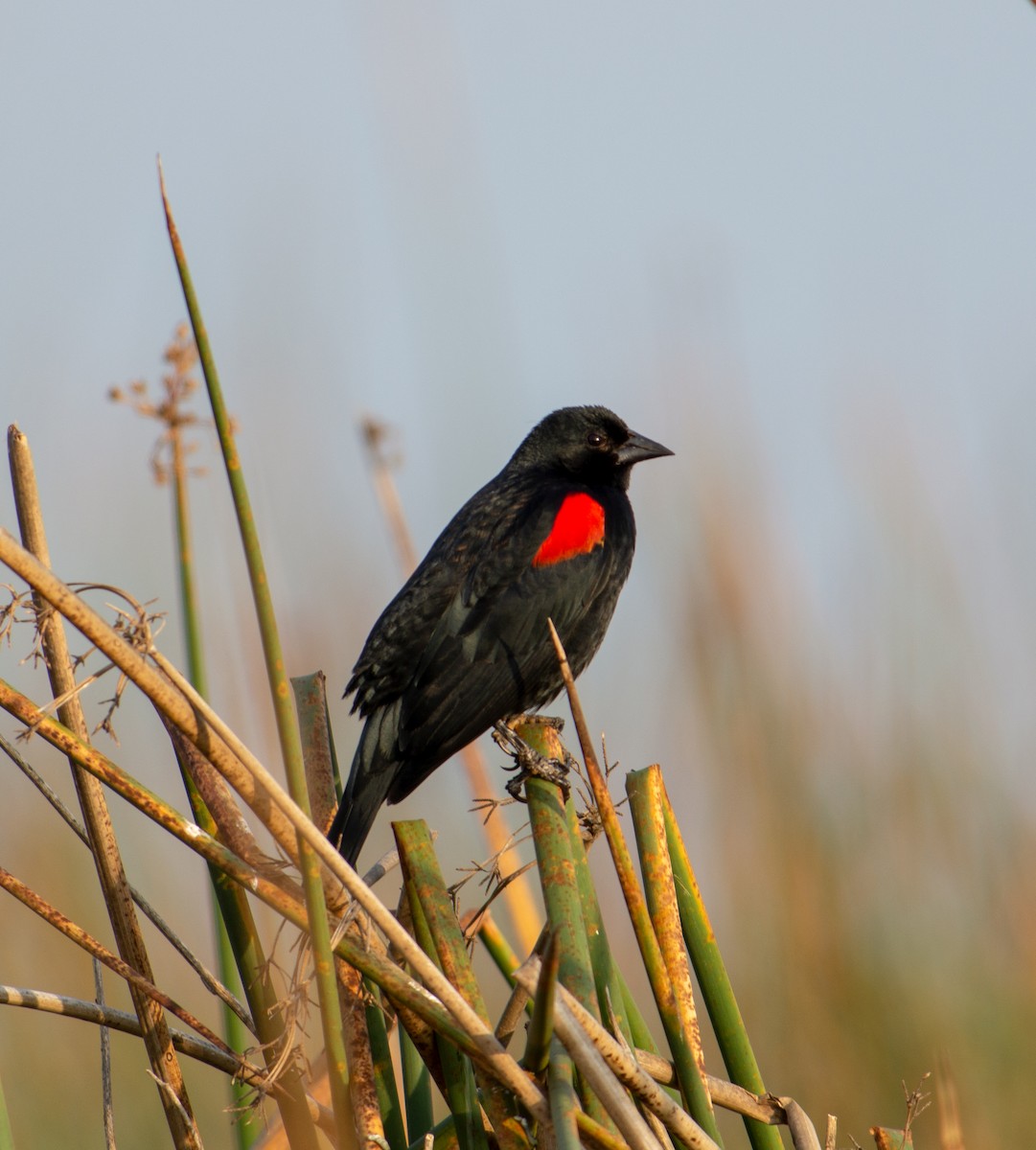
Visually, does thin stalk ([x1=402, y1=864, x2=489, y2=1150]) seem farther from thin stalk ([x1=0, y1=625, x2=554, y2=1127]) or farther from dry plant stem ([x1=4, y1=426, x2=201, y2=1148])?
dry plant stem ([x1=4, y1=426, x2=201, y2=1148])

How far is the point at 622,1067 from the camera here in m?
1.40

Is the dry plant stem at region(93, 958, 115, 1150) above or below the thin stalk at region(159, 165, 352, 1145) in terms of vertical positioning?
below


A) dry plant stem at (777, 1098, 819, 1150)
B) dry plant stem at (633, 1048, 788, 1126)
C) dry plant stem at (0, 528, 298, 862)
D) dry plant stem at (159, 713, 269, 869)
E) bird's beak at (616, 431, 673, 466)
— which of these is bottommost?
dry plant stem at (777, 1098, 819, 1150)

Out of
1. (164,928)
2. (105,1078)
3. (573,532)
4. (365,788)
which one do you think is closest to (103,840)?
(164,928)

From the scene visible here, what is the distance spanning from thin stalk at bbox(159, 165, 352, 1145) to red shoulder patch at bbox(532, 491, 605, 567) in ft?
6.80

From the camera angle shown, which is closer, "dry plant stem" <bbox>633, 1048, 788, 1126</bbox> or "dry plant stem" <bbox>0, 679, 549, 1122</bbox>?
"dry plant stem" <bbox>0, 679, 549, 1122</bbox>

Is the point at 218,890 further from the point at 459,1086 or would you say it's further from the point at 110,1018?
the point at 459,1086

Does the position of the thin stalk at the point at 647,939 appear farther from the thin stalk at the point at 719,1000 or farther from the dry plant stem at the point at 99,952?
the dry plant stem at the point at 99,952

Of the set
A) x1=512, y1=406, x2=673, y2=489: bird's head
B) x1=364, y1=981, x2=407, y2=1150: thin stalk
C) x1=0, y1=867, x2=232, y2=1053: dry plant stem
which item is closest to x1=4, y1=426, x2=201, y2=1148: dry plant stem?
x1=0, y1=867, x2=232, y2=1053: dry plant stem

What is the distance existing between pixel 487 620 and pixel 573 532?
0.35 meters

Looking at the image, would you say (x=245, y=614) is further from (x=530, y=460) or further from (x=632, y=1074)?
(x=632, y=1074)

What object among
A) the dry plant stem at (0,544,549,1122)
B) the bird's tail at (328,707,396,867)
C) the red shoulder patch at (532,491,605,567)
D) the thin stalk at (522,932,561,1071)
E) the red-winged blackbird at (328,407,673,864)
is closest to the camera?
the thin stalk at (522,932,561,1071)

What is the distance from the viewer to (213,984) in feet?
5.42

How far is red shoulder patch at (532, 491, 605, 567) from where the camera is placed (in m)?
3.33
